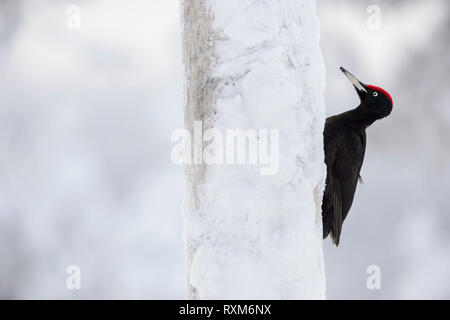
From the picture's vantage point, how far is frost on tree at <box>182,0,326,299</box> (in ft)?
4.33

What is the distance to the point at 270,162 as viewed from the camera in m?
1.34

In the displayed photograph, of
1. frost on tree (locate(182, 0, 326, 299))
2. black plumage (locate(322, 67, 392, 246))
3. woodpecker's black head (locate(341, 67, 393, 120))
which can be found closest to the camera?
frost on tree (locate(182, 0, 326, 299))

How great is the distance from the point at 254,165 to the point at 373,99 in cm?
176

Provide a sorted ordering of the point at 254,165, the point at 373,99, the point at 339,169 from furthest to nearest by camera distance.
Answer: the point at 373,99
the point at 339,169
the point at 254,165

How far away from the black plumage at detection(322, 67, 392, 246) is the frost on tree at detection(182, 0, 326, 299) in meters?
1.13

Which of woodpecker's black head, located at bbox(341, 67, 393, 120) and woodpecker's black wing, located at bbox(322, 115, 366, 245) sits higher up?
woodpecker's black head, located at bbox(341, 67, 393, 120)

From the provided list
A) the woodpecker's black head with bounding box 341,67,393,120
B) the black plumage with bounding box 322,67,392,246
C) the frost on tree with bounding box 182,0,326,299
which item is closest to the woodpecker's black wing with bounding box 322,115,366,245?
the black plumage with bounding box 322,67,392,246

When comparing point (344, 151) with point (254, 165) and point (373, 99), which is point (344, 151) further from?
point (254, 165)

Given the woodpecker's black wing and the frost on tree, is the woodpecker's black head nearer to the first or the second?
the woodpecker's black wing

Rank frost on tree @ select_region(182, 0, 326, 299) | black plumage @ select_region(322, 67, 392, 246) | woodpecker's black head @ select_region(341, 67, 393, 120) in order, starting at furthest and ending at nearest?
woodpecker's black head @ select_region(341, 67, 393, 120)
black plumage @ select_region(322, 67, 392, 246)
frost on tree @ select_region(182, 0, 326, 299)

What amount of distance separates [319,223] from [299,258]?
0.14m

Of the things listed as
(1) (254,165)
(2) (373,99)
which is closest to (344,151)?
(2) (373,99)

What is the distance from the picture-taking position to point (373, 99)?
9.51ft

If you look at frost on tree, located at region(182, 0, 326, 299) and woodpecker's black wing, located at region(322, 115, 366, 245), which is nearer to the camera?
frost on tree, located at region(182, 0, 326, 299)
